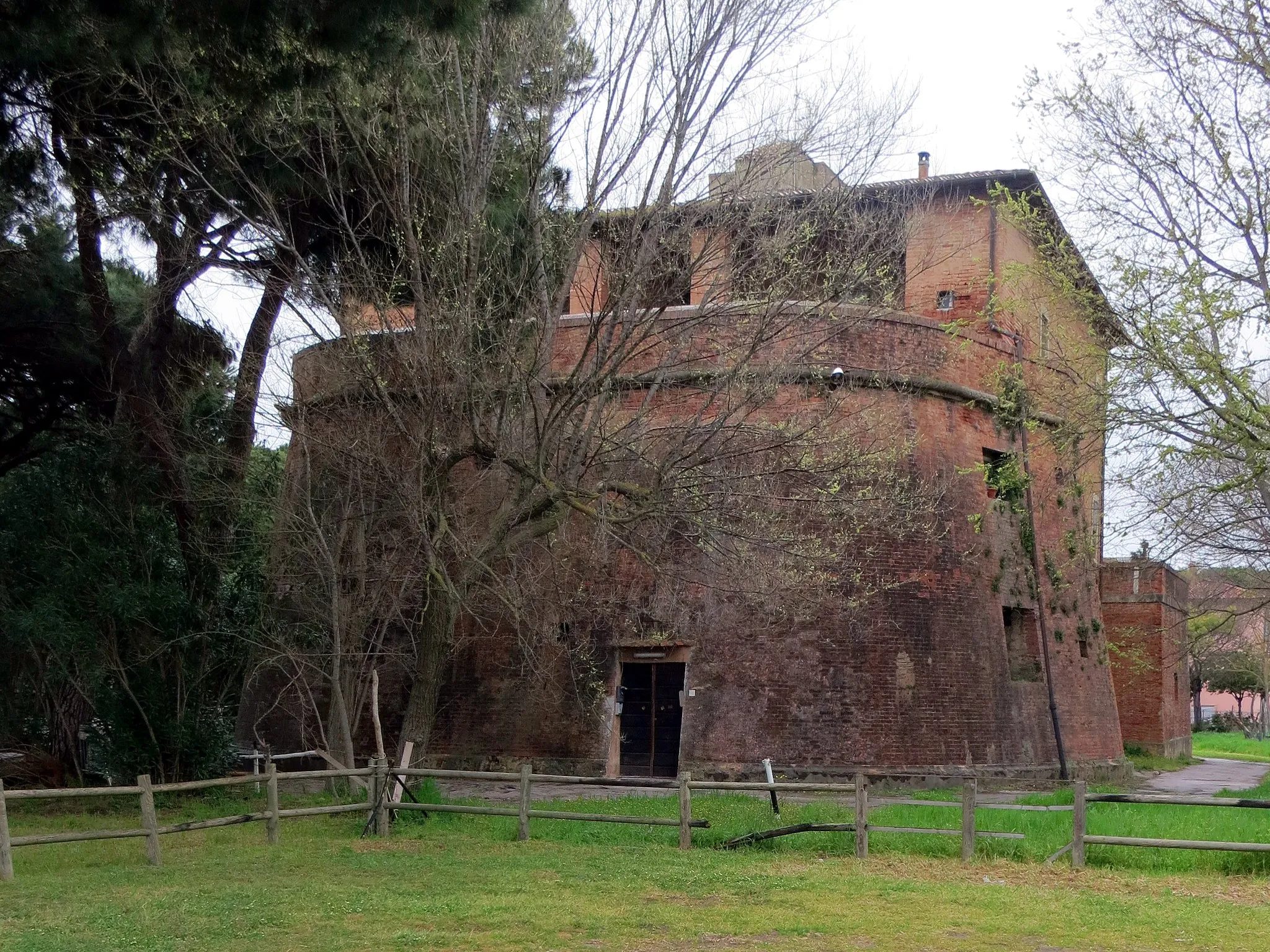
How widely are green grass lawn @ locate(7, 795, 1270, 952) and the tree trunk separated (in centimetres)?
94

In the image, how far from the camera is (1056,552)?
70.0 ft

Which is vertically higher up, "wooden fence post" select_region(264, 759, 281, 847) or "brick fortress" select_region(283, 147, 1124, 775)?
"brick fortress" select_region(283, 147, 1124, 775)

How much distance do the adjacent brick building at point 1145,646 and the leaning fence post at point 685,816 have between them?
18.1 m

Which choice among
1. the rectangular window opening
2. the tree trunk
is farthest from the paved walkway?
the tree trunk

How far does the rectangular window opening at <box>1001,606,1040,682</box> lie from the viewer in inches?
782

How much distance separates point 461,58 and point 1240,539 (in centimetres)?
1164

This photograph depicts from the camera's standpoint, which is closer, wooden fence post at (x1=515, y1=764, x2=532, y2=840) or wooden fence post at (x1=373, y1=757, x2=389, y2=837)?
wooden fence post at (x1=515, y1=764, x2=532, y2=840)

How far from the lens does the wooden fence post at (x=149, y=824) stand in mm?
10828

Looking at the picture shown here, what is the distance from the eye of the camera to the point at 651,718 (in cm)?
1800

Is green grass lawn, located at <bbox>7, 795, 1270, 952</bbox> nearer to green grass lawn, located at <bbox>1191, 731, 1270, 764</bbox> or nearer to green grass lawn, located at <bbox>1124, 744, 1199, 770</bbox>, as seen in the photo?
green grass lawn, located at <bbox>1124, 744, 1199, 770</bbox>

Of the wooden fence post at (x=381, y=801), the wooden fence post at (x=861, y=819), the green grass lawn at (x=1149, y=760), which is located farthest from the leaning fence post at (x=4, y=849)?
the green grass lawn at (x=1149, y=760)

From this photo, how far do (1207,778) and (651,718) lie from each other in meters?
12.6

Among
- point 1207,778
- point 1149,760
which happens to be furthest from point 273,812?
point 1149,760

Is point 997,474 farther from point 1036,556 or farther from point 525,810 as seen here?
point 525,810
